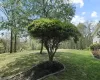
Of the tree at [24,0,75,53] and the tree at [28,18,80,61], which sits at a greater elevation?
the tree at [24,0,75,53]

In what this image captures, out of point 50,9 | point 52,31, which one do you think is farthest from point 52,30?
point 50,9

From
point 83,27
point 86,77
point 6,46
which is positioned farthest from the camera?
point 83,27

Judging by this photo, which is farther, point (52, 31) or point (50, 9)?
point (50, 9)

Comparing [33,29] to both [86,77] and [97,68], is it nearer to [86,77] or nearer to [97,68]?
[86,77]

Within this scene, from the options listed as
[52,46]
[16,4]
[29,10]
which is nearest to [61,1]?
[29,10]

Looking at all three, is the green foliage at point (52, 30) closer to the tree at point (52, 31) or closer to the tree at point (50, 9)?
the tree at point (52, 31)

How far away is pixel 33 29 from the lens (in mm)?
13883

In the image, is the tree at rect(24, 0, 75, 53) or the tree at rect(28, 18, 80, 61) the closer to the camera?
the tree at rect(28, 18, 80, 61)

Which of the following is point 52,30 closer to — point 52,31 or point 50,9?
point 52,31

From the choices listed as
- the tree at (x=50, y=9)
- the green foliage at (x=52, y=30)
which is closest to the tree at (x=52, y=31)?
the green foliage at (x=52, y=30)

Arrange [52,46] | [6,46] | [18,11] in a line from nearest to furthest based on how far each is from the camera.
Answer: [52,46] → [18,11] → [6,46]

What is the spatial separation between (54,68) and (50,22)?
123 inches

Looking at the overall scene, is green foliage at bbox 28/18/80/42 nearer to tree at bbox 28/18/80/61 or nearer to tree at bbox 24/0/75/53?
tree at bbox 28/18/80/61

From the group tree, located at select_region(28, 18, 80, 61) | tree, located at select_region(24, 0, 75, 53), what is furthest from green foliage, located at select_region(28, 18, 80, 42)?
tree, located at select_region(24, 0, 75, 53)
